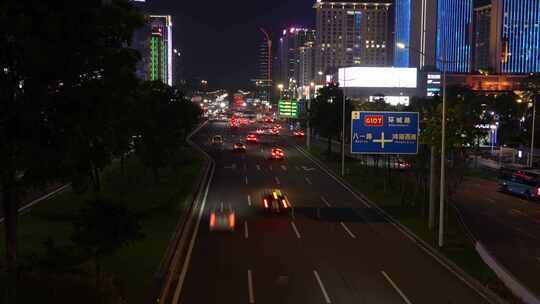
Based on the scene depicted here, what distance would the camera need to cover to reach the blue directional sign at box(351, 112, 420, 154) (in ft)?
113

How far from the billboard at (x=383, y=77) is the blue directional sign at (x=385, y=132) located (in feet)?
358

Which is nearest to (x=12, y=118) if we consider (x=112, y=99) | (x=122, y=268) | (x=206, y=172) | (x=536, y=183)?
(x=112, y=99)

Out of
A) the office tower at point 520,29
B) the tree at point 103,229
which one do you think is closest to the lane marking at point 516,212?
the tree at point 103,229

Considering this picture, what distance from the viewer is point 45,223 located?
29.5 meters

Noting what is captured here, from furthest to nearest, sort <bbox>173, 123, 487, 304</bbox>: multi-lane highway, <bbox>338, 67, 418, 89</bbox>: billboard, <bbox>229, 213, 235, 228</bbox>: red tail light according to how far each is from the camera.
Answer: <bbox>338, 67, 418, 89</bbox>: billboard → <bbox>229, 213, 235, 228</bbox>: red tail light → <bbox>173, 123, 487, 304</bbox>: multi-lane highway

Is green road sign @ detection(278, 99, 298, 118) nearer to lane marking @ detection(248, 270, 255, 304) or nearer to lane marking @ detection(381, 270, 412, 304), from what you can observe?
lane marking @ detection(381, 270, 412, 304)

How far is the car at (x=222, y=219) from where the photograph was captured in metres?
30.5

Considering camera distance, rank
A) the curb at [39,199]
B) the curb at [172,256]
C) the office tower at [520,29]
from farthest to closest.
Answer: the office tower at [520,29] → the curb at [39,199] → the curb at [172,256]

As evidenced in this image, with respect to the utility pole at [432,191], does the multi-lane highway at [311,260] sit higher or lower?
lower

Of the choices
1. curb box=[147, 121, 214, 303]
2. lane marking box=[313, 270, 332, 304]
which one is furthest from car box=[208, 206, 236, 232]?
lane marking box=[313, 270, 332, 304]

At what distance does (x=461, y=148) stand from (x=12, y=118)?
20.8 m

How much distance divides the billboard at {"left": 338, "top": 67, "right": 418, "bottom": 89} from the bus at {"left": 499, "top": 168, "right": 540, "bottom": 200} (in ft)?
320

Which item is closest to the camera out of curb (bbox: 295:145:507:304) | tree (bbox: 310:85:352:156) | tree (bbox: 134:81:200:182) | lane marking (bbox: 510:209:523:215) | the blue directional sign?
curb (bbox: 295:145:507:304)

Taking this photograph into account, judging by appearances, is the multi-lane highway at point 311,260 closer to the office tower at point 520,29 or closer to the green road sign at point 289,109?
the green road sign at point 289,109
